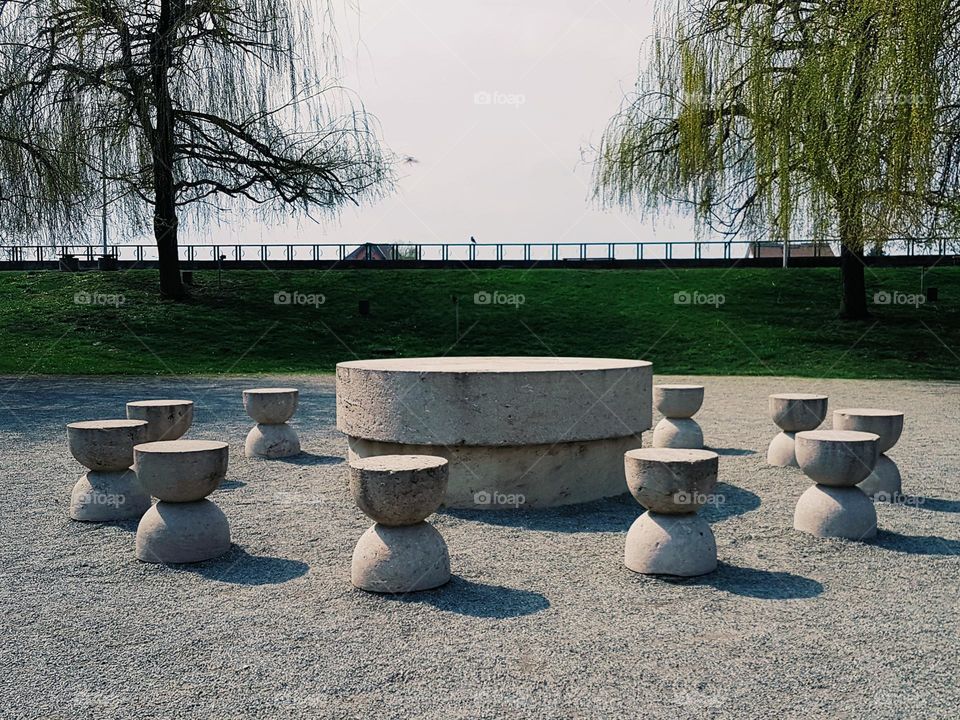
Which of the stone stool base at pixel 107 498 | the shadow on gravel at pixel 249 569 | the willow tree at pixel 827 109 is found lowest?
the shadow on gravel at pixel 249 569

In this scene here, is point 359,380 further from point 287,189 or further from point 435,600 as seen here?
point 287,189

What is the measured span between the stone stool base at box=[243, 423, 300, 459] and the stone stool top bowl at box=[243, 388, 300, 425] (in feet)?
0.38

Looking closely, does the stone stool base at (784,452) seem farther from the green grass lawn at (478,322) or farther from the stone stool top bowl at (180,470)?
the green grass lawn at (478,322)

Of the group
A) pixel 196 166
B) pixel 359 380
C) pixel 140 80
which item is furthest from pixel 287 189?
pixel 359 380

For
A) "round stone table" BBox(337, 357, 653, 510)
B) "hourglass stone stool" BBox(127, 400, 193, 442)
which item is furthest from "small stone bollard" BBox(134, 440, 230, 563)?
"hourglass stone stool" BBox(127, 400, 193, 442)

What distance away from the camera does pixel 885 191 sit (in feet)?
44.8

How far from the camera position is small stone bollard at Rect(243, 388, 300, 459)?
903cm

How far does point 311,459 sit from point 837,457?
501 cm

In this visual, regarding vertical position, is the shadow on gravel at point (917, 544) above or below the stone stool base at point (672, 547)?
Result: below

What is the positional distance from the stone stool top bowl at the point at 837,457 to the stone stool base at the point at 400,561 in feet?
8.39

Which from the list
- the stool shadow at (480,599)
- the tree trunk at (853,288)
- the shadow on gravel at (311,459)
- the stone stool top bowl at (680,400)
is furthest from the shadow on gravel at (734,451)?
the tree trunk at (853,288)

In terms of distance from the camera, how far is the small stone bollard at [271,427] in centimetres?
903

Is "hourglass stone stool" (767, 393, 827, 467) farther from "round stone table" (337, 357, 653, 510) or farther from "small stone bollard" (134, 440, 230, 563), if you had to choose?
"small stone bollard" (134, 440, 230, 563)

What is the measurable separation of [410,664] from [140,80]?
1378cm
